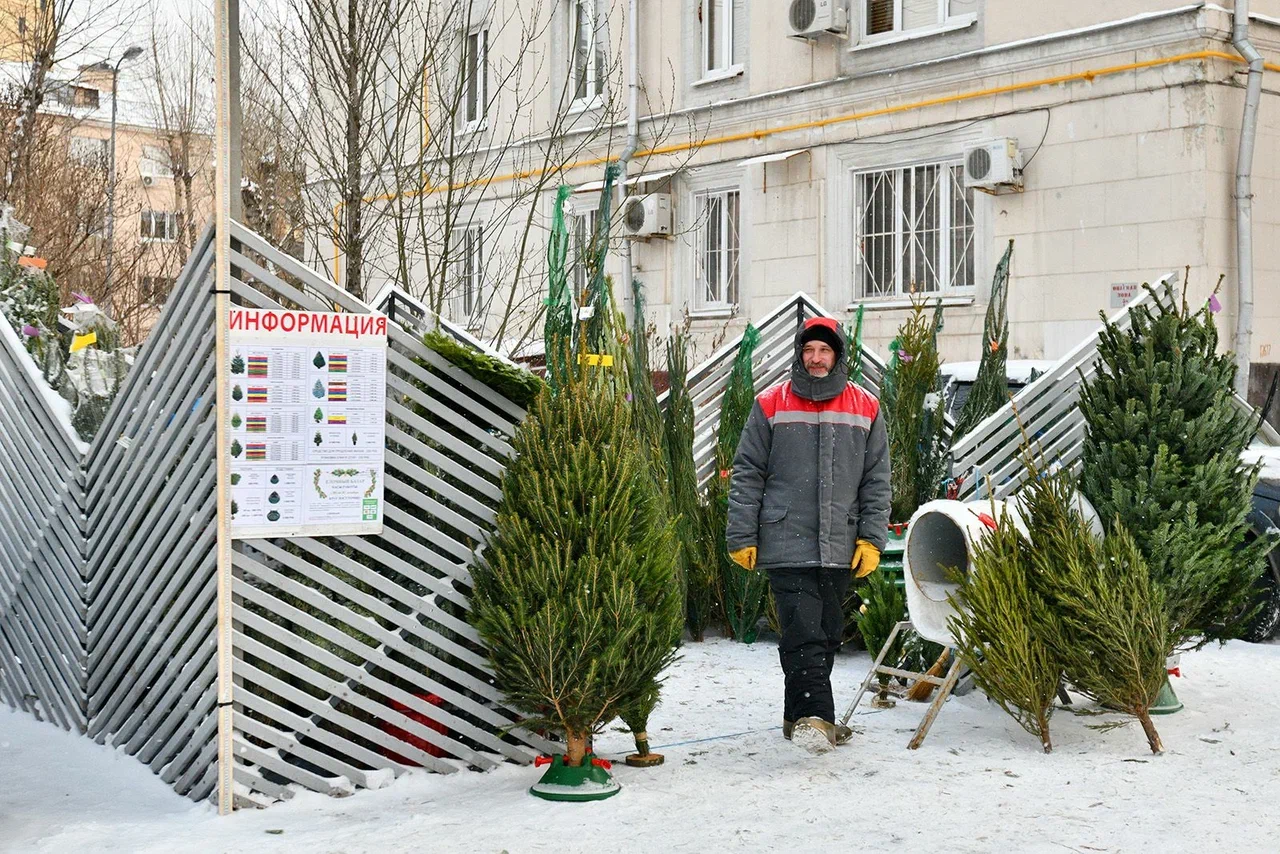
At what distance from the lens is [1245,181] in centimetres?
1331

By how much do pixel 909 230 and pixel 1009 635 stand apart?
10.9 metres

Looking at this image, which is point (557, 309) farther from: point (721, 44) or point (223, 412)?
point (721, 44)

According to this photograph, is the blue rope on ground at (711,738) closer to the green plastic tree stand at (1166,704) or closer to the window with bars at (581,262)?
the green plastic tree stand at (1166,704)

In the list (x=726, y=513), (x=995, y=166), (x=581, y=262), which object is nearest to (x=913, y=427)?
(x=726, y=513)

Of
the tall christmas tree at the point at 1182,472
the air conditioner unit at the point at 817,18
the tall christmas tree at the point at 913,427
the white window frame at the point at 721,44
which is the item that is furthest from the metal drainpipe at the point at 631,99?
the tall christmas tree at the point at 1182,472

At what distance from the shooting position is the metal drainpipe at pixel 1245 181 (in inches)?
523

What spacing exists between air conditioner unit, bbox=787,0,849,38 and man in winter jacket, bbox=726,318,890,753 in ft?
35.7

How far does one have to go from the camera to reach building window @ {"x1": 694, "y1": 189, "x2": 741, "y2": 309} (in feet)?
59.6

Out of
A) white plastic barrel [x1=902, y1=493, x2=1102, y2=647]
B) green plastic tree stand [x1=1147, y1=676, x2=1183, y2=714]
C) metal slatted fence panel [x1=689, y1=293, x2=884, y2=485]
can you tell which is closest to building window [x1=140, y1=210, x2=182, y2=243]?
metal slatted fence panel [x1=689, y1=293, x2=884, y2=485]

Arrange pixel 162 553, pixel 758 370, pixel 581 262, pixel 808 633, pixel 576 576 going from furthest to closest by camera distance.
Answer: pixel 758 370 → pixel 581 262 → pixel 808 633 → pixel 162 553 → pixel 576 576

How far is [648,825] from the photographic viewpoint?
195 inches

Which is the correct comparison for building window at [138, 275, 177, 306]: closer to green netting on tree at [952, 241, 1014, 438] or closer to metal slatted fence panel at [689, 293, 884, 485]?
metal slatted fence panel at [689, 293, 884, 485]

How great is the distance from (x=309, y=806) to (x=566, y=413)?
1.63 m

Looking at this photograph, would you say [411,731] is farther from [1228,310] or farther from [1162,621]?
[1228,310]
